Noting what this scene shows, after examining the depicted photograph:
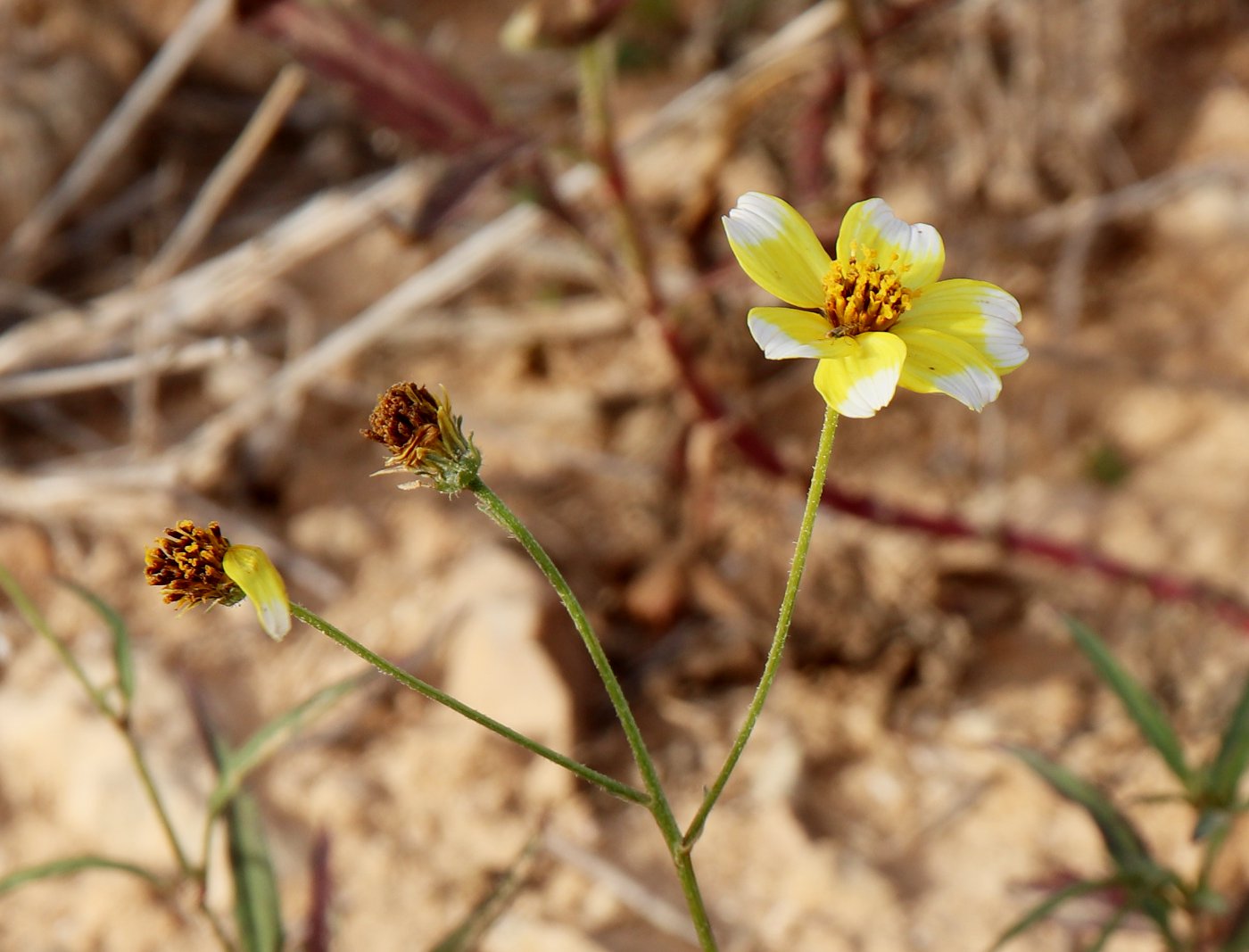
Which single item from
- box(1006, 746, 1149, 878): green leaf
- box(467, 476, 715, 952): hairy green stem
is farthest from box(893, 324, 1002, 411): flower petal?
box(1006, 746, 1149, 878): green leaf

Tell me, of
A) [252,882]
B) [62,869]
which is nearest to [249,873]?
[252,882]

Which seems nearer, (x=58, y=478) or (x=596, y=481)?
(x=58, y=478)

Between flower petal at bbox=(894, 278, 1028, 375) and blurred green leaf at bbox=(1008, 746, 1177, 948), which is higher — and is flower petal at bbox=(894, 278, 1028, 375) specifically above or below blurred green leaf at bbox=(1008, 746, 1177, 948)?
above

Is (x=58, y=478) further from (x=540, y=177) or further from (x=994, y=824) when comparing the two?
(x=994, y=824)

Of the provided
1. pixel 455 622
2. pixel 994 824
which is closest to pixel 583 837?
A: pixel 455 622

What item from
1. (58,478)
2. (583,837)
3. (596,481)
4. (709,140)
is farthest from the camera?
(709,140)

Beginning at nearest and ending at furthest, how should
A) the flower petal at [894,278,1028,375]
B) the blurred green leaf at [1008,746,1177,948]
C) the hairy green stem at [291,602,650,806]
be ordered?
the hairy green stem at [291,602,650,806] < the flower petal at [894,278,1028,375] < the blurred green leaf at [1008,746,1177,948]

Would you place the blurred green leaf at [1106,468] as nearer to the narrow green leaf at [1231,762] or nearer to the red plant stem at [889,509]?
the red plant stem at [889,509]

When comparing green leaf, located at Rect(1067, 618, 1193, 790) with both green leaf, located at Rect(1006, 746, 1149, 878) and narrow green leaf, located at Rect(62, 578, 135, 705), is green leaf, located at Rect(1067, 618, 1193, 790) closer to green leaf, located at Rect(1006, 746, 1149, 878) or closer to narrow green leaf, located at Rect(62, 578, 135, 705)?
green leaf, located at Rect(1006, 746, 1149, 878)
